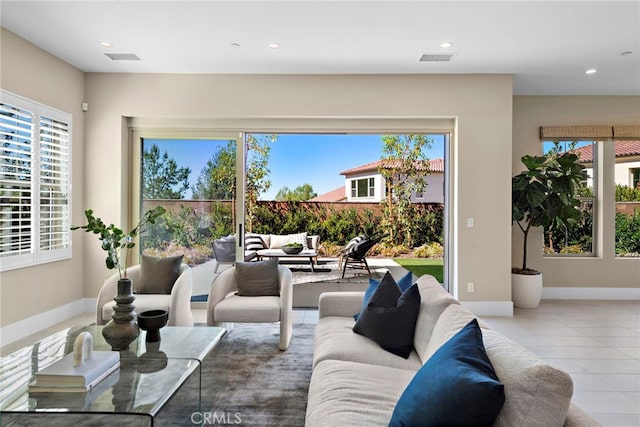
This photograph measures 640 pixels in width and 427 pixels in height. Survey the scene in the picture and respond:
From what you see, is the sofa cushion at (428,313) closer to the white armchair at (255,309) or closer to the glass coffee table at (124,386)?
the glass coffee table at (124,386)

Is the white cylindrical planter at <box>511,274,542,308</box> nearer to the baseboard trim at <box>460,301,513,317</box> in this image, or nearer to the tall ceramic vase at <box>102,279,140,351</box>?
the baseboard trim at <box>460,301,513,317</box>

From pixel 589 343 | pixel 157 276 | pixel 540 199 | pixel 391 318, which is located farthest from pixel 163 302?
pixel 540 199

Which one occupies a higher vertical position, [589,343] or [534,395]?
Result: [534,395]

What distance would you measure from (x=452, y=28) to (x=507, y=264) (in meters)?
2.90

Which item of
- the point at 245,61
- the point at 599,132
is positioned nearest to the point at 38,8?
the point at 245,61

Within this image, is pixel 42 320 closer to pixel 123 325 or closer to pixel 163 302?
pixel 163 302

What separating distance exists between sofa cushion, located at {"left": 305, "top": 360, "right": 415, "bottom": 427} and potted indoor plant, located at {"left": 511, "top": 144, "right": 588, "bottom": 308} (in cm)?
381

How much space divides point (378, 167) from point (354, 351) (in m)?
7.44

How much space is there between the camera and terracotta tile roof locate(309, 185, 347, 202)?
9750 millimetres

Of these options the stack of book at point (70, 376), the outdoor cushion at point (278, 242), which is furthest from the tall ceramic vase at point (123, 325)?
the outdoor cushion at point (278, 242)

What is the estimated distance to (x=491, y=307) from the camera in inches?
193

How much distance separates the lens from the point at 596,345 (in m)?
3.83

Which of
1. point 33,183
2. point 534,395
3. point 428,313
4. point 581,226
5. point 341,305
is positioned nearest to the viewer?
point 534,395

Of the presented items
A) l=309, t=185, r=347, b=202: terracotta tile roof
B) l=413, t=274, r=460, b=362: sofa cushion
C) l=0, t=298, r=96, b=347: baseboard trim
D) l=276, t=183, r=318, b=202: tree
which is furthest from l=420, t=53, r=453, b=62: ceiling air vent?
l=309, t=185, r=347, b=202: terracotta tile roof
